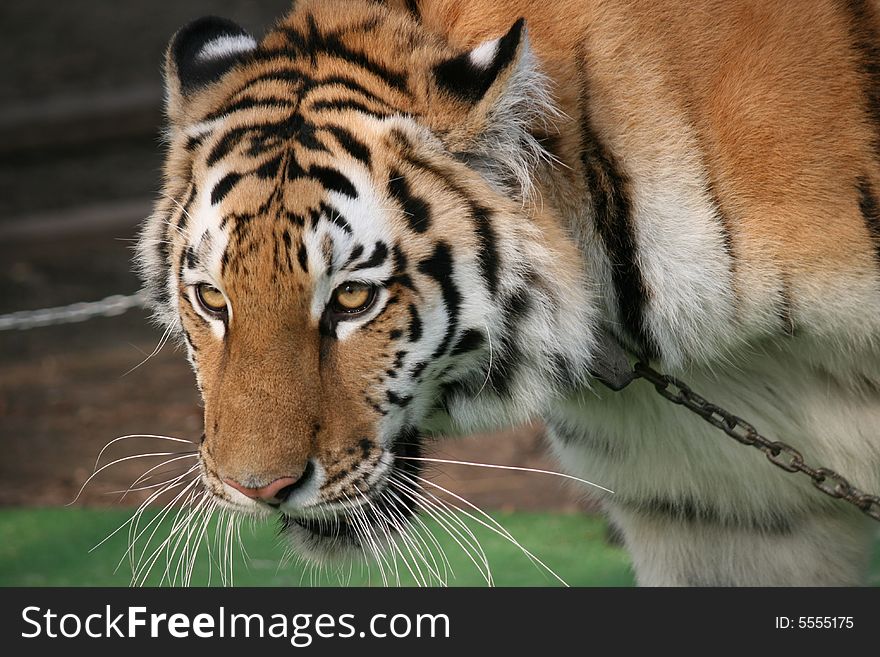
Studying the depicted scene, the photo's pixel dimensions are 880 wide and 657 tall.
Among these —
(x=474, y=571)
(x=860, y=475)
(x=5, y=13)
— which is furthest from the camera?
(x=5, y=13)

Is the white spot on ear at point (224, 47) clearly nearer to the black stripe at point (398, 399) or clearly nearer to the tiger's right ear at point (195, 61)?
the tiger's right ear at point (195, 61)

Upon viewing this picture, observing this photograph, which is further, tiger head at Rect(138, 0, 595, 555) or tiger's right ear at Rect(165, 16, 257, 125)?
tiger's right ear at Rect(165, 16, 257, 125)

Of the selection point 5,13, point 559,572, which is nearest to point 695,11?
point 559,572

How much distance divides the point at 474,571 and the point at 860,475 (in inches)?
54.9

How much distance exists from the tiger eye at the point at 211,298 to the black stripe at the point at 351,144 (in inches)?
12.2

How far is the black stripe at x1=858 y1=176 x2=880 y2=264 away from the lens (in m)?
1.98

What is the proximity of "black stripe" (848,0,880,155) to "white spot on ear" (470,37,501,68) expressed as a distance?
651 millimetres

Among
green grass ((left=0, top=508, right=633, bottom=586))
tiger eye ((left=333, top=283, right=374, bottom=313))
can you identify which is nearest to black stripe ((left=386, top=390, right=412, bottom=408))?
tiger eye ((left=333, top=283, right=374, bottom=313))

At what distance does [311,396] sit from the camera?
1.80 m

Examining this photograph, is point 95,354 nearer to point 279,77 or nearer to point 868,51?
point 279,77

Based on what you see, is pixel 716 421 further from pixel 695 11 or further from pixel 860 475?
pixel 695 11

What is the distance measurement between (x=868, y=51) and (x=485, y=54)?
0.69m

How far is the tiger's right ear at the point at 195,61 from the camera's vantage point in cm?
213

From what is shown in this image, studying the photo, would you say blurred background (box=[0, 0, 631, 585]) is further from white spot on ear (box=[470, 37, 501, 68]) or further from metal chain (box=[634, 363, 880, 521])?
white spot on ear (box=[470, 37, 501, 68])
